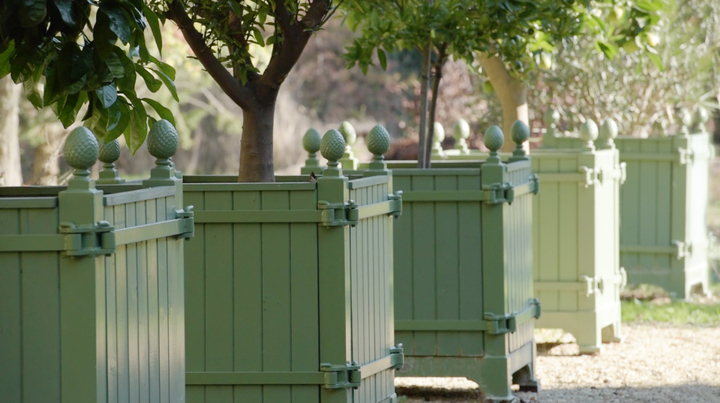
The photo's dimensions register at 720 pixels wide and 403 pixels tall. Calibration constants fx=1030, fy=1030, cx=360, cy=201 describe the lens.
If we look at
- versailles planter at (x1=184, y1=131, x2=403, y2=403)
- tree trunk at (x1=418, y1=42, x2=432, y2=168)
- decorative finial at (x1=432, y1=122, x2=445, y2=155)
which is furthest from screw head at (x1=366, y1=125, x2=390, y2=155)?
decorative finial at (x1=432, y1=122, x2=445, y2=155)

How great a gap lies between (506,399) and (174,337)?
8.56 ft

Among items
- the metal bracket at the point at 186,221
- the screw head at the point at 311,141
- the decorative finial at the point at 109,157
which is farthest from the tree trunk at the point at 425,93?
the metal bracket at the point at 186,221

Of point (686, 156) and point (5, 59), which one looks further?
point (686, 156)

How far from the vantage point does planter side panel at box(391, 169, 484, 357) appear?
5.56 m

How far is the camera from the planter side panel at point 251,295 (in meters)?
4.19

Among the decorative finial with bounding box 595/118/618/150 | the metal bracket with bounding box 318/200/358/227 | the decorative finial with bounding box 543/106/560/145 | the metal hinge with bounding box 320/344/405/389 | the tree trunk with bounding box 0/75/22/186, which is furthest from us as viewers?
the decorative finial with bounding box 543/106/560/145

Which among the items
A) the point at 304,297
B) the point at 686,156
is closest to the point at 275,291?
the point at 304,297

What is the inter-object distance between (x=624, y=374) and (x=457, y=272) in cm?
190

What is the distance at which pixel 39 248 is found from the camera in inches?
119

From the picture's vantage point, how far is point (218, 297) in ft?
14.1

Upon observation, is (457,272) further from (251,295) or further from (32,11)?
(32,11)

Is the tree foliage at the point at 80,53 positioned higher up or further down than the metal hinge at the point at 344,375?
higher up

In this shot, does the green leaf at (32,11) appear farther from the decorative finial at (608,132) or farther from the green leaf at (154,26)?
the decorative finial at (608,132)

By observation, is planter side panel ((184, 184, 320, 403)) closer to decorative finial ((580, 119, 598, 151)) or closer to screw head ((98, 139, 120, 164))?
screw head ((98, 139, 120, 164))
